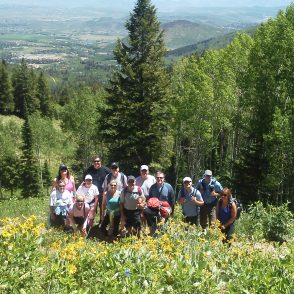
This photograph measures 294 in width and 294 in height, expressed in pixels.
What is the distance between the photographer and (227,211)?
29.7 ft

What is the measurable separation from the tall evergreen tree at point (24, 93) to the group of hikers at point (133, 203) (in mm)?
68764

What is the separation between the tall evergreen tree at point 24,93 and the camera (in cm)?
7638

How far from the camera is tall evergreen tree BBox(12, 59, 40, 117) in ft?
251

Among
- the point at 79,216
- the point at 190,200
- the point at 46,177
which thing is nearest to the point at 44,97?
the point at 46,177

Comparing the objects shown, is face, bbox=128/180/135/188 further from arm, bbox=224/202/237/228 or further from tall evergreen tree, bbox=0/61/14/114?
tall evergreen tree, bbox=0/61/14/114

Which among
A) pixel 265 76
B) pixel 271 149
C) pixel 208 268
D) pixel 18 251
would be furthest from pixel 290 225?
pixel 265 76

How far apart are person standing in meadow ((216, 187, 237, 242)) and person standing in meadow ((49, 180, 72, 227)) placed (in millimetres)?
3271

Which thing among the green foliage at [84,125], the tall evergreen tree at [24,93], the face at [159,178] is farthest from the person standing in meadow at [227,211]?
the tall evergreen tree at [24,93]

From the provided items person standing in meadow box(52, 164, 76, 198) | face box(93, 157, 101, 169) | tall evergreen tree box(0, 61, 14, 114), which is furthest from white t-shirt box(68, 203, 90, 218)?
tall evergreen tree box(0, 61, 14, 114)

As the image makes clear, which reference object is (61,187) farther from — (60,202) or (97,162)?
(97,162)

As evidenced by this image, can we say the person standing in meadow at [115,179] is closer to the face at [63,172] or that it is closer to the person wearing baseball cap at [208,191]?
the face at [63,172]

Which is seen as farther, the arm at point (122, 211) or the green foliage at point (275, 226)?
the green foliage at point (275, 226)

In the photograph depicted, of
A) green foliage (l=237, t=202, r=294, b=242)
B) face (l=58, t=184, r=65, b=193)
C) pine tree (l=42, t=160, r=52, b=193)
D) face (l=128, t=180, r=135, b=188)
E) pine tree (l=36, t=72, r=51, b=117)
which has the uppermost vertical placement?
face (l=128, t=180, r=135, b=188)

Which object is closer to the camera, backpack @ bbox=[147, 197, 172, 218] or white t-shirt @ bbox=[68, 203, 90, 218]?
backpack @ bbox=[147, 197, 172, 218]
